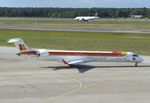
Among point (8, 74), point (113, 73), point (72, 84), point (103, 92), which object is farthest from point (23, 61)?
point (103, 92)

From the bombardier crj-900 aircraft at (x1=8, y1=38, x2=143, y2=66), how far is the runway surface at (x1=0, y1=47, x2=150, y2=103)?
36.7 inches

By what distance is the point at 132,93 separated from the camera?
35219 mm

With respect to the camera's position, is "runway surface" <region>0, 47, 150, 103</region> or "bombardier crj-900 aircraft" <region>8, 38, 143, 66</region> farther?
"bombardier crj-900 aircraft" <region>8, 38, 143, 66</region>

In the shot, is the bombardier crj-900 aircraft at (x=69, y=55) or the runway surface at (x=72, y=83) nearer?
the runway surface at (x=72, y=83)

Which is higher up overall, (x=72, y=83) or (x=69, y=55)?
(x=69, y=55)

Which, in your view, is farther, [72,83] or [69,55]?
[69,55]

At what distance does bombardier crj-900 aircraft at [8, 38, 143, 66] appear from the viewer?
168ft

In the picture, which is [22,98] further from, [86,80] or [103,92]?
[86,80]

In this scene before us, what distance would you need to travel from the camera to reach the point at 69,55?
170 ft

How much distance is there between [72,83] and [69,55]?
39.3ft

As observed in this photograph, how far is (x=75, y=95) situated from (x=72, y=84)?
5372 mm

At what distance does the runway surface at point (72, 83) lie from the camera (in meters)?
33.2

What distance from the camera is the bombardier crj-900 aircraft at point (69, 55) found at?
168ft

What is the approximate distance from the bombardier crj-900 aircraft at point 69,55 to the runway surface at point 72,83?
0.93 m
